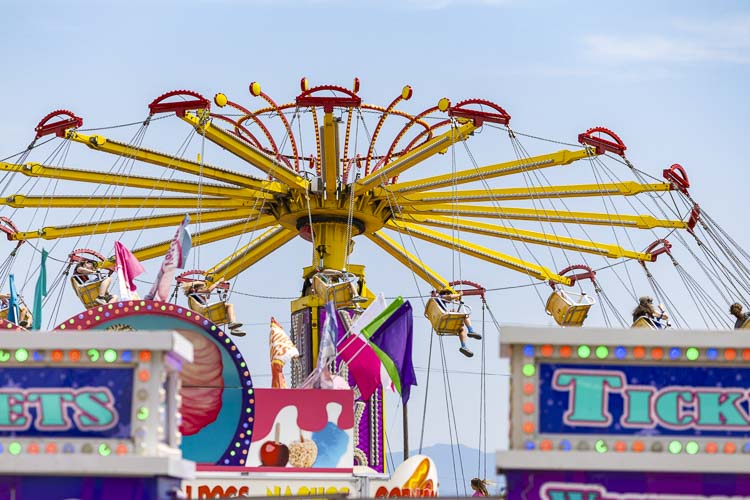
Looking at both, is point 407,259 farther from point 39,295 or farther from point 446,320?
point 39,295

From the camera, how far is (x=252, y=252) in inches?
1271

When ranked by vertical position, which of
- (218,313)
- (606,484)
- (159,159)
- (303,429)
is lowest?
(606,484)

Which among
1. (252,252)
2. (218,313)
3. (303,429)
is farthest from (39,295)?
(252,252)

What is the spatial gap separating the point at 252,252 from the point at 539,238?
6613 mm

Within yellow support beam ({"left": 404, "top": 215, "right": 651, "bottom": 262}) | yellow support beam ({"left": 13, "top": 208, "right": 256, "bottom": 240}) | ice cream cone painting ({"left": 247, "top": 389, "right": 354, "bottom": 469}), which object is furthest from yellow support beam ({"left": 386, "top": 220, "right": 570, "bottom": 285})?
ice cream cone painting ({"left": 247, "top": 389, "right": 354, "bottom": 469})

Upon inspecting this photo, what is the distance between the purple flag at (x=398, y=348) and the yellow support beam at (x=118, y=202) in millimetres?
6465

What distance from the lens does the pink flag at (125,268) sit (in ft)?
67.1

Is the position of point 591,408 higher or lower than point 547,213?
lower

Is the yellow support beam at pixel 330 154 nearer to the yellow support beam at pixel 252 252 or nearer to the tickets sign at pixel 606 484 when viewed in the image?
the yellow support beam at pixel 252 252

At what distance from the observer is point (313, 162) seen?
3197cm

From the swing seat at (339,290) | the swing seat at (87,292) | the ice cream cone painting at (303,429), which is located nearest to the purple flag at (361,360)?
the swing seat at (339,290)

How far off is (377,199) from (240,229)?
3360 millimetres

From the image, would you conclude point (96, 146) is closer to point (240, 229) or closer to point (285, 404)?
point (240, 229)

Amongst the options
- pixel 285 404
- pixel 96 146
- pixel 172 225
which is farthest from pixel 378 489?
pixel 172 225
